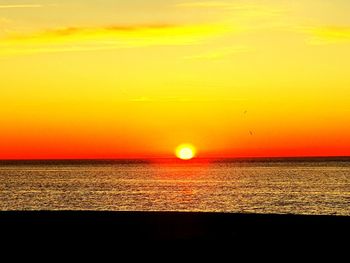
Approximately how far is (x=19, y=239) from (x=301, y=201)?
50.0 m

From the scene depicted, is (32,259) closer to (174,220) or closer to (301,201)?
(174,220)

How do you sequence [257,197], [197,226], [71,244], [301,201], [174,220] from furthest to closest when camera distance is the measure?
1. [257,197]
2. [301,201]
3. [174,220]
4. [197,226]
5. [71,244]

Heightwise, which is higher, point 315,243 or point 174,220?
point 174,220

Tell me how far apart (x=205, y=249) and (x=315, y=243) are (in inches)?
89.8

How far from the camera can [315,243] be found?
575 inches

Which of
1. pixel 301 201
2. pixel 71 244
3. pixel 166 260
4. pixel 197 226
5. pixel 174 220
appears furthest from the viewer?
pixel 301 201

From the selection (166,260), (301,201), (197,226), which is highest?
(301,201)

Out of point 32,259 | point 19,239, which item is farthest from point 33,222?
point 32,259

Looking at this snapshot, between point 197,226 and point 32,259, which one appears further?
point 197,226

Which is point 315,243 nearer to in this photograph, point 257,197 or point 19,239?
point 19,239

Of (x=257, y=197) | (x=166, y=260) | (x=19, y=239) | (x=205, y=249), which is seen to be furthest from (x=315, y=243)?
(x=257, y=197)

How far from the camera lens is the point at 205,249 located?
13938mm

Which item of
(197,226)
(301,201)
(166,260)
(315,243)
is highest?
(301,201)

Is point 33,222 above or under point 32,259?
above
